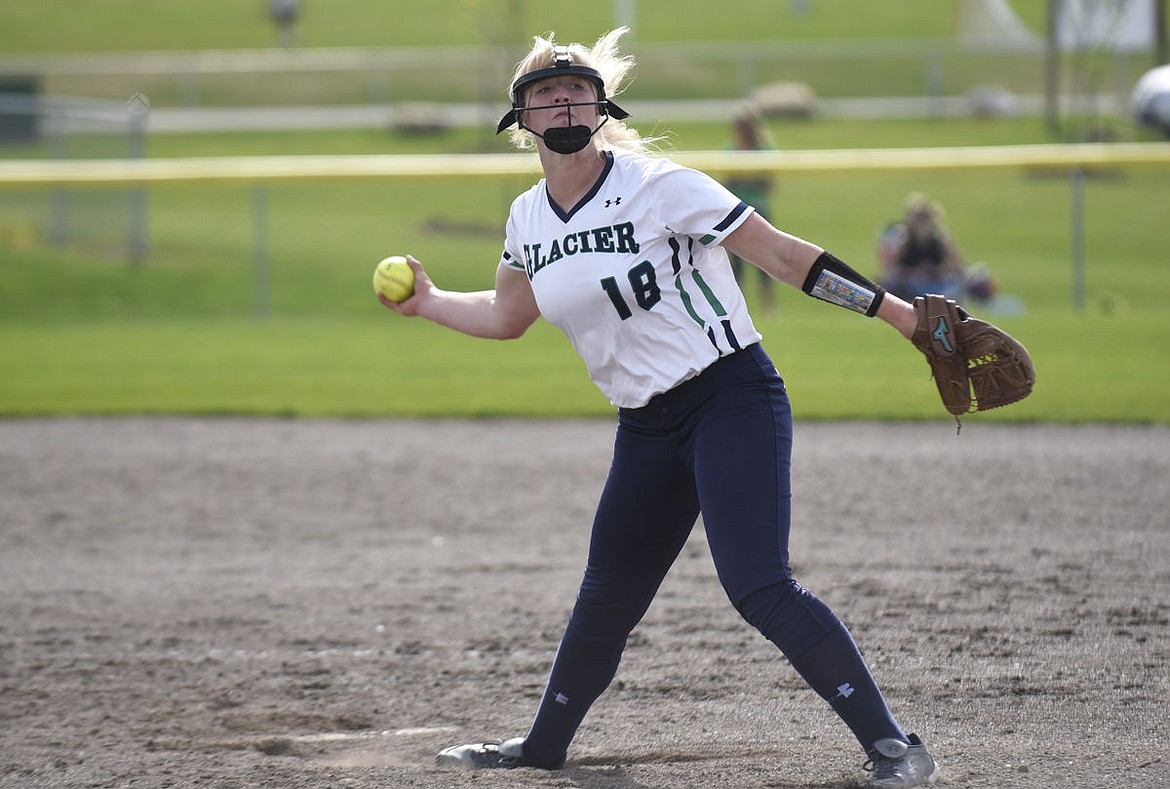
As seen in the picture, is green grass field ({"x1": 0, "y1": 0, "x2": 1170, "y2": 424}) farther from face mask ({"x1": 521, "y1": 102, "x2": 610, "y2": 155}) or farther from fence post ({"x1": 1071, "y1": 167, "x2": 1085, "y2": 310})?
face mask ({"x1": 521, "y1": 102, "x2": 610, "y2": 155})

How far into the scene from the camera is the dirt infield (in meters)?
4.19

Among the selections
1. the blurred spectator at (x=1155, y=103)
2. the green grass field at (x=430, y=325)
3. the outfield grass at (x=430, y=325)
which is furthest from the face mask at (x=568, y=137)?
the blurred spectator at (x=1155, y=103)

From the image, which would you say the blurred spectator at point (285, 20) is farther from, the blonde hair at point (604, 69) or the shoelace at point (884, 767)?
the shoelace at point (884, 767)

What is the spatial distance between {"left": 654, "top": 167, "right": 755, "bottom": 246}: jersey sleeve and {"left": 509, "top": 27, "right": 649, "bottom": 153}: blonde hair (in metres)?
0.29

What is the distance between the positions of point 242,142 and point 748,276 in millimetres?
15503

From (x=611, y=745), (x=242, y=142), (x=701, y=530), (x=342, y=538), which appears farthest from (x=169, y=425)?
(x=242, y=142)

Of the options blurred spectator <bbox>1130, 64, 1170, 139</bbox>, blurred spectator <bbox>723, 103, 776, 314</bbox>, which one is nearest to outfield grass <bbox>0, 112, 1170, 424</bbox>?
blurred spectator <bbox>723, 103, 776, 314</bbox>

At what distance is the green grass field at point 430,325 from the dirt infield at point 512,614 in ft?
4.88

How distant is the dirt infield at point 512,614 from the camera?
419 cm

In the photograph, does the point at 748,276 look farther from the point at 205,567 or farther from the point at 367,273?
the point at 205,567

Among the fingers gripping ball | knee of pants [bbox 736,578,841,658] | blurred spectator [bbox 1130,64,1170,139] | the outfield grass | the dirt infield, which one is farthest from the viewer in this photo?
blurred spectator [bbox 1130,64,1170,139]

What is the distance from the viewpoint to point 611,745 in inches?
170

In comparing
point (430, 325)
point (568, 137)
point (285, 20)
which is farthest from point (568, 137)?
point (285, 20)

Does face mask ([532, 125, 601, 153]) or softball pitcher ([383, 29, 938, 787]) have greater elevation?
face mask ([532, 125, 601, 153])
